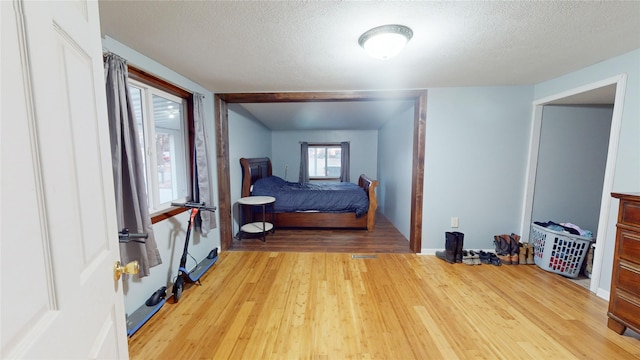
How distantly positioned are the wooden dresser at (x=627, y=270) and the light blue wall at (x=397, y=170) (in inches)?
74.7

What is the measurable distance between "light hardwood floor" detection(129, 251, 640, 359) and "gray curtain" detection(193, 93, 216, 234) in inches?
23.2

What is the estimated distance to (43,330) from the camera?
42 cm

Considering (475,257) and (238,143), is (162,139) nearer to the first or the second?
(238,143)

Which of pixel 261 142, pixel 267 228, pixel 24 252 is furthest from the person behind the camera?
pixel 261 142

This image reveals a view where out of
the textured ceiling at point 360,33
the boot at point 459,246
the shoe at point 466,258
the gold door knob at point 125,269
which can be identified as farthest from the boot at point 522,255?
the gold door knob at point 125,269

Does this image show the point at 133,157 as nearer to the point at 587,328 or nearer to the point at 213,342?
the point at 213,342

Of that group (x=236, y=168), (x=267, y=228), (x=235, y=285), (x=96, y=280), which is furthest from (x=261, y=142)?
(x=96, y=280)

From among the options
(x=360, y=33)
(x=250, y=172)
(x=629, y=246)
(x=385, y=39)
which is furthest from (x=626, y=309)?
(x=250, y=172)

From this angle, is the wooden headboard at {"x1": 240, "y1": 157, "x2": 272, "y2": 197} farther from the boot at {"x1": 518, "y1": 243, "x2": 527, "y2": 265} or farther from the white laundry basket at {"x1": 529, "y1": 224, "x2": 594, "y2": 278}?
the white laundry basket at {"x1": 529, "y1": 224, "x2": 594, "y2": 278}

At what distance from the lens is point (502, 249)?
2777 mm

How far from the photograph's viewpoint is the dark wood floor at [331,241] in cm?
317

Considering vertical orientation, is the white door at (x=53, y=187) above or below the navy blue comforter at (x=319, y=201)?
above

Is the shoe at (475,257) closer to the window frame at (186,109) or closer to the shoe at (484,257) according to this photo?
the shoe at (484,257)

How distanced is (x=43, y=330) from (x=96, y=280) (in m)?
0.26
